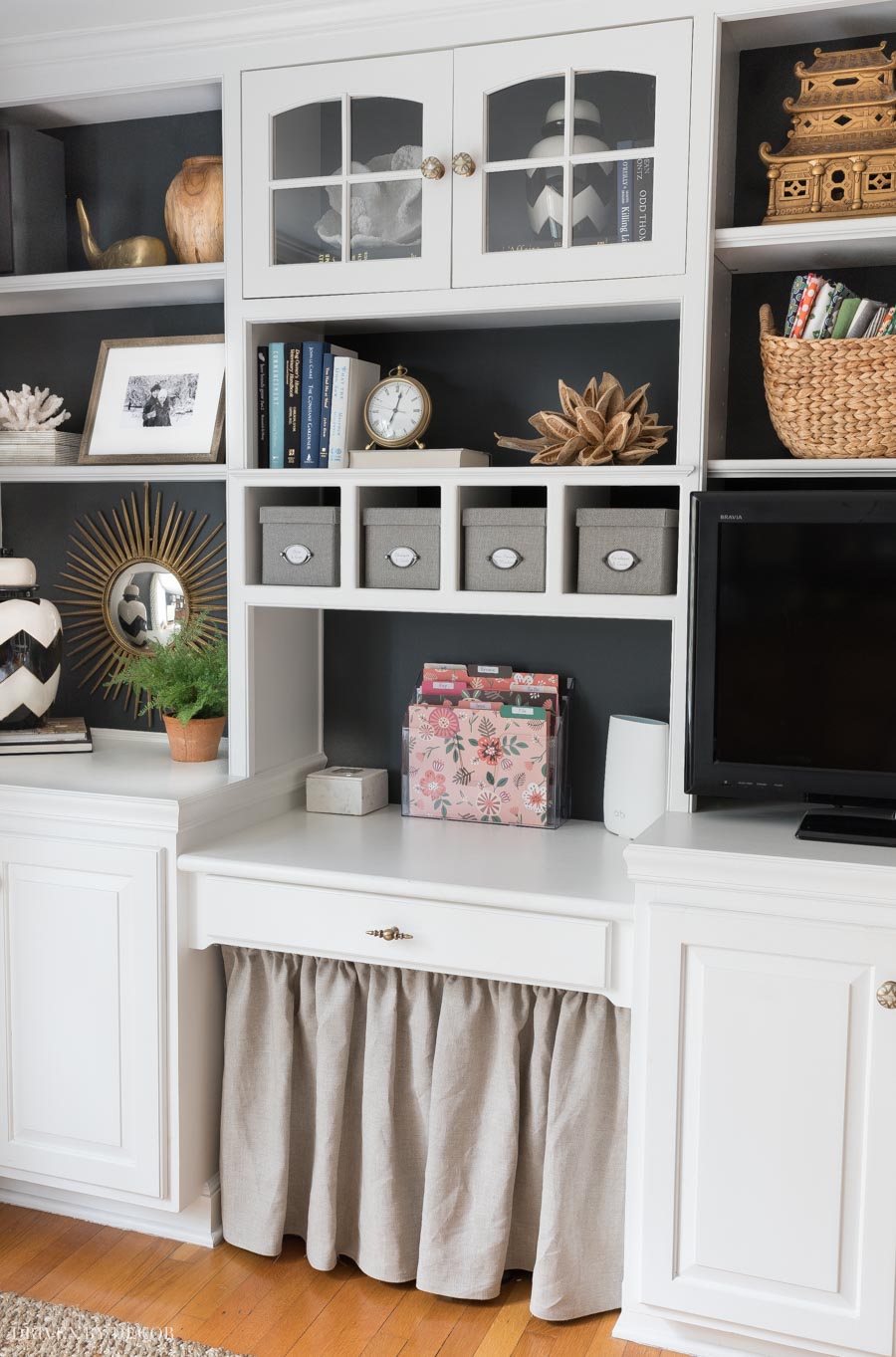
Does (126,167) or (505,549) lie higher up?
(126,167)

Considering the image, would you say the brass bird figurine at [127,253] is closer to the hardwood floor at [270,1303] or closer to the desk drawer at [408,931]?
the desk drawer at [408,931]

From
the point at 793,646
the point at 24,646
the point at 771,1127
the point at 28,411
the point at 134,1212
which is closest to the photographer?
the point at 771,1127

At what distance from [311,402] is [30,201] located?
0.84 meters

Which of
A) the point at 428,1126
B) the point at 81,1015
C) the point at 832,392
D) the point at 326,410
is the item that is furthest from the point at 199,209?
the point at 428,1126

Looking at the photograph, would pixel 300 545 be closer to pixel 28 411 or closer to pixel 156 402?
pixel 156 402

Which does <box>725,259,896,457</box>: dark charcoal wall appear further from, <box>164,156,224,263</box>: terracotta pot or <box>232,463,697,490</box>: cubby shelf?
<box>164,156,224,263</box>: terracotta pot

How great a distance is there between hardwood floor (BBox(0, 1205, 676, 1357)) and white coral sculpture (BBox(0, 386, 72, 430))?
169cm

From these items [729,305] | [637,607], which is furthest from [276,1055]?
[729,305]

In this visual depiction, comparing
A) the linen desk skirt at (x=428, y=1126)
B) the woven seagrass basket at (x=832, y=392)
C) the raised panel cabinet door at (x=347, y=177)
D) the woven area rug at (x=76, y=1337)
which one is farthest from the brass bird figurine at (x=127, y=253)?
the woven area rug at (x=76, y=1337)

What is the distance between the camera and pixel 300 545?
2.54 m

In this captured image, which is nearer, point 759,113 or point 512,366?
point 759,113

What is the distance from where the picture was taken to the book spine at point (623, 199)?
2.22 meters

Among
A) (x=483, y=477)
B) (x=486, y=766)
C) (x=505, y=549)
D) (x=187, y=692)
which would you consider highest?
(x=483, y=477)

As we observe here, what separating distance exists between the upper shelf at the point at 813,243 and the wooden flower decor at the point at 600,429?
0.96ft
